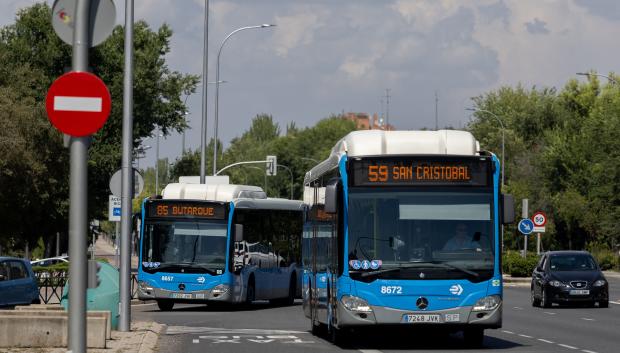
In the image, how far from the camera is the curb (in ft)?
65.4

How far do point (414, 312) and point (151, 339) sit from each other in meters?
4.26

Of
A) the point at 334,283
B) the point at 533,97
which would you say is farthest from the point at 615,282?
the point at 533,97

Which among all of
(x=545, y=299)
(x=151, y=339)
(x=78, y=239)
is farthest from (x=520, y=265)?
(x=78, y=239)

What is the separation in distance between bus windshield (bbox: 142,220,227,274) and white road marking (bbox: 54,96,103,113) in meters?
24.2

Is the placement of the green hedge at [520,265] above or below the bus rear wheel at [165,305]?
above

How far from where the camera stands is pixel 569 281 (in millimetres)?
37750

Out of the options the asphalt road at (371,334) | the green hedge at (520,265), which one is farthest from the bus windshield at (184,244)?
the green hedge at (520,265)

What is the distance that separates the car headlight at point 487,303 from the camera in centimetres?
2044

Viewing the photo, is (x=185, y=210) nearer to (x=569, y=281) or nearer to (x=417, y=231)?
(x=569, y=281)

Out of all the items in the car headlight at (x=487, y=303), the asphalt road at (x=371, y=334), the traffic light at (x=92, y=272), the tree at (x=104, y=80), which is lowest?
the asphalt road at (x=371, y=334)

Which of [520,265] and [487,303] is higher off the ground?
[520,265]

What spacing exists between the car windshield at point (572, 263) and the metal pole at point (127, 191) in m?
16.8

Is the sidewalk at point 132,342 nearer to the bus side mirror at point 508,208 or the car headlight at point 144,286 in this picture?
the bus side mirror at point 508,208

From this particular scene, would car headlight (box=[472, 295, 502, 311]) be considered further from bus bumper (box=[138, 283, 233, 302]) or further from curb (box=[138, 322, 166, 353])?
bus bumper (box=[138, 283, 233, 302])
